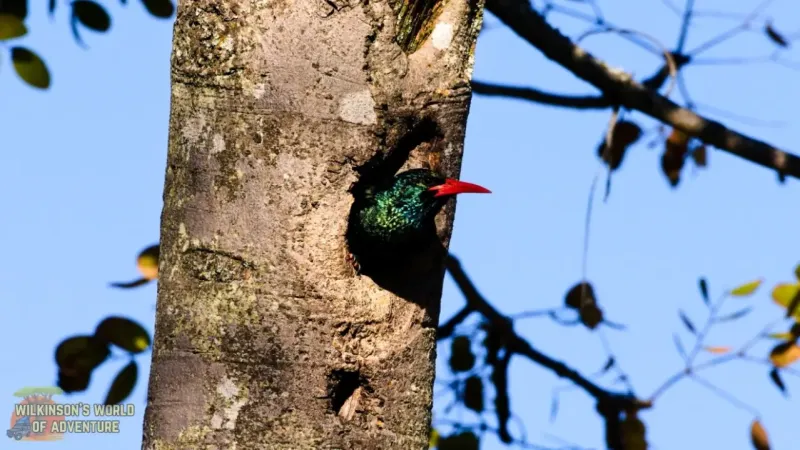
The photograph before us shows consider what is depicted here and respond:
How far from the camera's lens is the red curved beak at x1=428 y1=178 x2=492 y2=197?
3.14 metres

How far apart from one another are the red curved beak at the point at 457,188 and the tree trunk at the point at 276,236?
0.73 ft

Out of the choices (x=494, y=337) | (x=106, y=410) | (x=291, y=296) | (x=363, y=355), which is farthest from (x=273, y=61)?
(x=494, y=337)

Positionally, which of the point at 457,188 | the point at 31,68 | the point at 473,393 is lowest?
the point at 473,393

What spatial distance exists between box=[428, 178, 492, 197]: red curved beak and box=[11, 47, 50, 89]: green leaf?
1475 millimetres

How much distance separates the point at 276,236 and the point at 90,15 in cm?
155

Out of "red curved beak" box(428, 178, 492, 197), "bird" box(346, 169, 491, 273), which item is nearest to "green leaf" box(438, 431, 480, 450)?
"bird" box(346, 169, 491, 273)

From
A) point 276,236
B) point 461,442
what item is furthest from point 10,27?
point 461,442

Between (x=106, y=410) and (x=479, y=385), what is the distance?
2.01 metres

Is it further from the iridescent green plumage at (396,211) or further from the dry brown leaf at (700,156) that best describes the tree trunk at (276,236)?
the dry brown leaf at (700,156)

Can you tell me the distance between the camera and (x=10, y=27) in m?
3.61

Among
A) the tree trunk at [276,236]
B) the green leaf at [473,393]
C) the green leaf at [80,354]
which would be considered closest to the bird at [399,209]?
the tree trunk at [276,236]

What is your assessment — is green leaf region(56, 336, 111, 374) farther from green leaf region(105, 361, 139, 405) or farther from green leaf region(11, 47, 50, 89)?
green leaf region(11, 47, 50, 89)

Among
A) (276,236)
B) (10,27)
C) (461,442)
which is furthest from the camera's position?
(461,442)

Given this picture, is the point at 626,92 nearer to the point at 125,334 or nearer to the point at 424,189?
the point at 424,189
